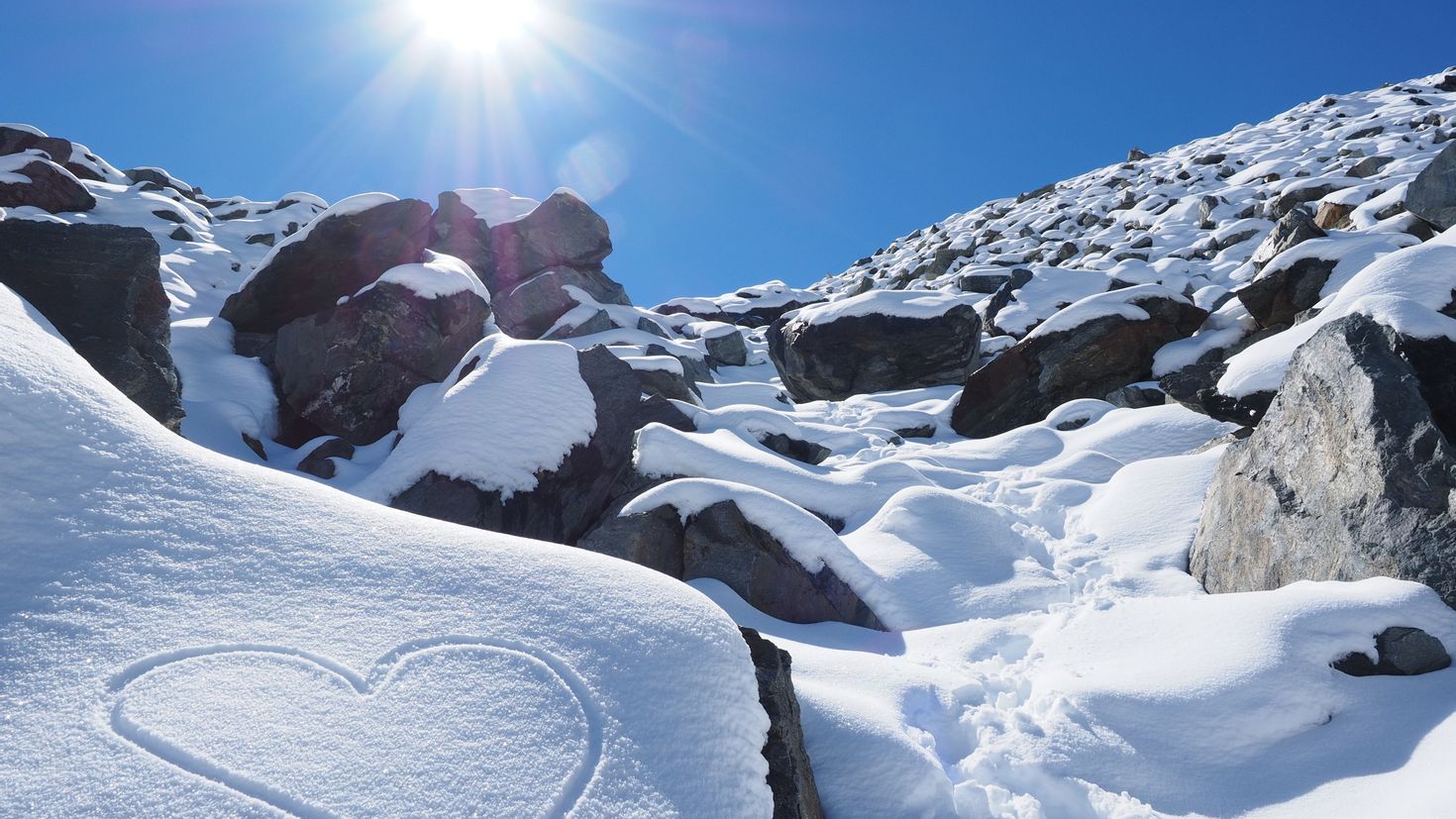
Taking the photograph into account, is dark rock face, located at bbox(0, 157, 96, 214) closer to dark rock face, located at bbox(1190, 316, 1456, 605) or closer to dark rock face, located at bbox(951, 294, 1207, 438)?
dark rock face, located at bbox(951, 294, 1207, 438)

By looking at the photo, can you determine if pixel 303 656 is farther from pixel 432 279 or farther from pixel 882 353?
pixel 882 353

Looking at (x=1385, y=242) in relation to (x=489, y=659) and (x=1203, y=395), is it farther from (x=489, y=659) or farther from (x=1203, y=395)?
(x=489, y=659)

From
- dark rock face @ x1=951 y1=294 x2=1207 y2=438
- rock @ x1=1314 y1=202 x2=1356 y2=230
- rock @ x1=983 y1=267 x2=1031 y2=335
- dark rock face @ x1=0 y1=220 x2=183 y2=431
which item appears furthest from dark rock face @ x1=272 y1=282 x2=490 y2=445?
rock @ x1=1314 y1=202 x2=1356 y2=230

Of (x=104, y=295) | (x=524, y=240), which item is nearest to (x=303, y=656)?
(x=104, y=295)

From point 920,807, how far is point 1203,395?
6856 millimetres

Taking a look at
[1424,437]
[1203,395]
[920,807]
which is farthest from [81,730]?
[1203,395]

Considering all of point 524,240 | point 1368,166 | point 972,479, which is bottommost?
point 972,479

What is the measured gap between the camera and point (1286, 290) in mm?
13117

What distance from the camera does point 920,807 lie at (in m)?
3.55

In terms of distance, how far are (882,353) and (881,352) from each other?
4 cm

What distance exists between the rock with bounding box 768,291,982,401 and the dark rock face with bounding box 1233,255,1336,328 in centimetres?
624

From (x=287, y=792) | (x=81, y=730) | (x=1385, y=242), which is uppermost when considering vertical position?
(x=1385, y=242)

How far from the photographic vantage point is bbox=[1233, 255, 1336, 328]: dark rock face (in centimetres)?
1280

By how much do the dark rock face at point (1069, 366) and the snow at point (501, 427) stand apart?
29.0 feet
